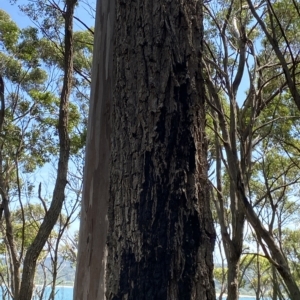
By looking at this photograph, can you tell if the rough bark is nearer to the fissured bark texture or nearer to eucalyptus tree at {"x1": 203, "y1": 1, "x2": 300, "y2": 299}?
eucalyptus tree at {"x1": 203, "y1": 1, "x2": 300, "y2": 299}

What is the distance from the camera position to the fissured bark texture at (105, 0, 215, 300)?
1240 millimetres

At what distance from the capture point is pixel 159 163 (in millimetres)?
1288

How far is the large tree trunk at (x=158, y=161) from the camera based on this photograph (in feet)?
4.07

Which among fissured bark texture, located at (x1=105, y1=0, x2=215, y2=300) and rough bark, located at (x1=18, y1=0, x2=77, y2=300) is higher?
rough bark, located at (x1=18, y1=0, x2=77, y2=300)

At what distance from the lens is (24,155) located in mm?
12398

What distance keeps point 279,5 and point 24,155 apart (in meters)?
6.96

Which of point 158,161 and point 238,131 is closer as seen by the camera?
point 158,161

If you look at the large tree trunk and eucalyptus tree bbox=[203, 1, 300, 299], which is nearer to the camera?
the large tree trunk

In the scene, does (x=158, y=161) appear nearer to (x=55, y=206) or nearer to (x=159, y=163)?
(x=159, y=163)

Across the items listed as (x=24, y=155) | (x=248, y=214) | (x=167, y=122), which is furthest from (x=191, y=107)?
(x=24, y=155)

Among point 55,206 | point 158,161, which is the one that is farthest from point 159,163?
point 55,206

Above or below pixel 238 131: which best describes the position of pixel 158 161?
below

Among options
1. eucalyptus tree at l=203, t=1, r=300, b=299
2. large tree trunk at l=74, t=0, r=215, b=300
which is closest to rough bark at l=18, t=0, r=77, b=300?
eucalyptus tree at l=203, t=1, r=300, b=299

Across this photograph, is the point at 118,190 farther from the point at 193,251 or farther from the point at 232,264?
the point at 232,264
